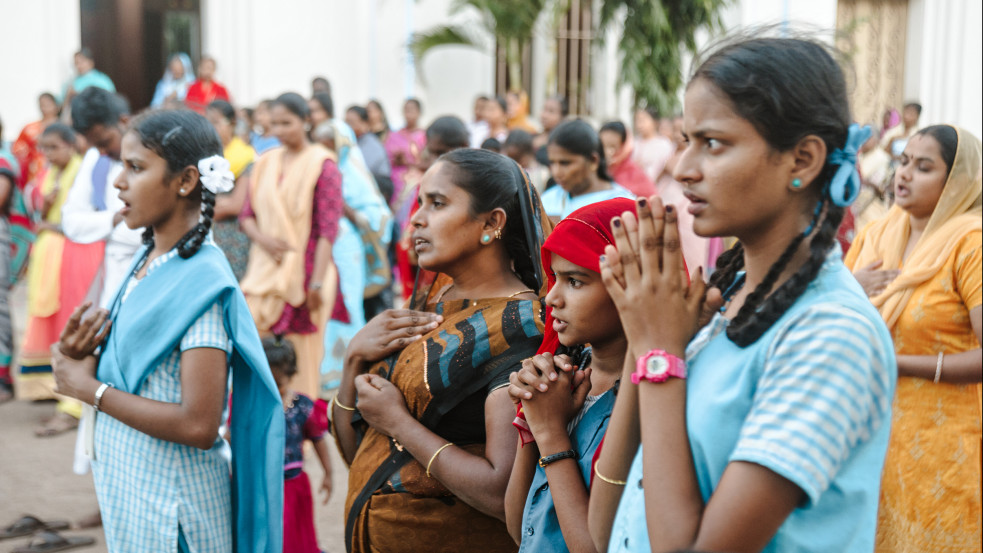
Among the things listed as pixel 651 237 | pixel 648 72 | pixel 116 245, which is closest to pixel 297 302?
pixel 116 245

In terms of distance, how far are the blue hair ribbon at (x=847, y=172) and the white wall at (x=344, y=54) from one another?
1125 cm

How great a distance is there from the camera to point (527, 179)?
244 centimetres

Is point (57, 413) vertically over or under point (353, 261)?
under

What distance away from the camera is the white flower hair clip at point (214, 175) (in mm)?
2453

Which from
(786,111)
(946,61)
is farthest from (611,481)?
(946,61)

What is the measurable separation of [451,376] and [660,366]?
92cm

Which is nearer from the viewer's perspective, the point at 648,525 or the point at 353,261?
the point at 648,525

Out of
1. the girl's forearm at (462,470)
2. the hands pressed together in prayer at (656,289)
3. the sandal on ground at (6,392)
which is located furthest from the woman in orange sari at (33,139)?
the hands pressed together in prayer at (656,289)

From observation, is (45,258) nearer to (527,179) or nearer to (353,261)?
(353,261)

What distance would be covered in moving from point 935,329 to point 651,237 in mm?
2065

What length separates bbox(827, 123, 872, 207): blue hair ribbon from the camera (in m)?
1.31

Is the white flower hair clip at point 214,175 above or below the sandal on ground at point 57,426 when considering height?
above

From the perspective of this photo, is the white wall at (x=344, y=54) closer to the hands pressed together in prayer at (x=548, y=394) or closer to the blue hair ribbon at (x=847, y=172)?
the hands pressed together in prayer at (x=548, y=394)

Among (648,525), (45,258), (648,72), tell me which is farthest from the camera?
(648,72)
